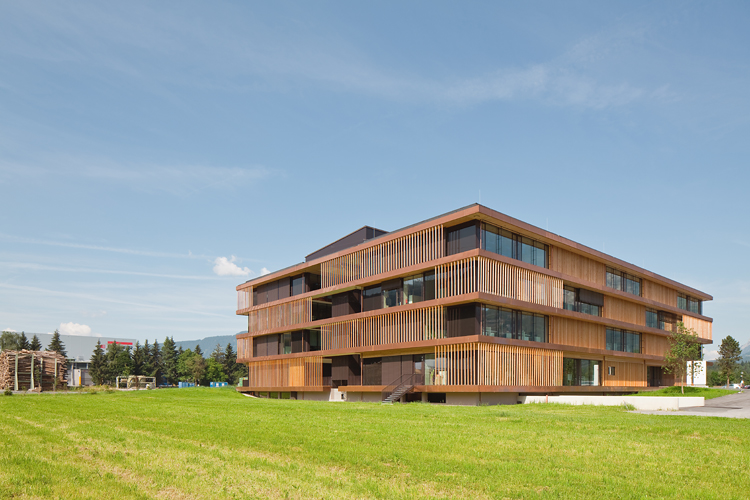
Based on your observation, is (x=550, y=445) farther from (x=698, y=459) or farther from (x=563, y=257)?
(x=563, y=257)

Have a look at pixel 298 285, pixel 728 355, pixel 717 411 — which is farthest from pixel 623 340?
pixel 728 355

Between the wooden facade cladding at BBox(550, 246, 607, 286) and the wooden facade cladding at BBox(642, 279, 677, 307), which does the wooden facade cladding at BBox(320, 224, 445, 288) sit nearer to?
the wooden facade cladding at BBox(550, 246, 607, 286)

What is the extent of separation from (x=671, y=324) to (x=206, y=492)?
64587 mm

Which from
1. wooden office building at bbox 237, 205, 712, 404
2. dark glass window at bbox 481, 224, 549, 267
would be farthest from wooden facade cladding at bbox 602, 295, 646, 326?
dark glass window at bbox 481, 224, 549, 267

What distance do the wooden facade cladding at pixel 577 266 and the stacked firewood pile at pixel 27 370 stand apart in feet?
180

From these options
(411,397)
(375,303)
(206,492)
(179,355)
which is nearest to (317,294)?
(375,303)

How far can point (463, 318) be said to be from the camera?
125 ft

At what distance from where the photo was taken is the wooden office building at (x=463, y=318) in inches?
1489

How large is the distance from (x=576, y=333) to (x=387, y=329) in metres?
15.4

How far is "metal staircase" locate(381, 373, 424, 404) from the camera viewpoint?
132 ft

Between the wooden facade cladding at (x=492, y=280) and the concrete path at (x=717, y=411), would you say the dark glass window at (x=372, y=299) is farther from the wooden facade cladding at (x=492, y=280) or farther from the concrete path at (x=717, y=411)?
the concrete path at (x=717, y=411)

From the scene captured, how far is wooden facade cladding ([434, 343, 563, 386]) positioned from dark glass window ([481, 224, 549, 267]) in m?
6.35

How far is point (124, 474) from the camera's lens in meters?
9.94

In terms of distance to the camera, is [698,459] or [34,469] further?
[698,459]
